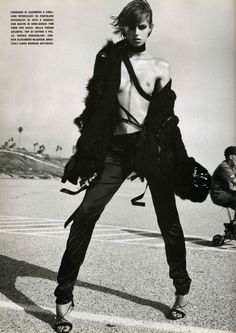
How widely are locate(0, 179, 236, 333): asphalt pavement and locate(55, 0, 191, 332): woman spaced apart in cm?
20

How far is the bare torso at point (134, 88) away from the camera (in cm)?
337

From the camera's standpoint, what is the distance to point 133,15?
349 centimetres

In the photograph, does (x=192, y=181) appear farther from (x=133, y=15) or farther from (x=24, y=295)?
(x=24, y=295)

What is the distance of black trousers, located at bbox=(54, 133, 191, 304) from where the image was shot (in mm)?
3238

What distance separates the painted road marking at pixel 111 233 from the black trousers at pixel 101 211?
179 centimetres

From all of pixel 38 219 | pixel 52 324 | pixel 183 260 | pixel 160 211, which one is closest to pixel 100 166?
pixel 160 211

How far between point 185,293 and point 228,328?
1.22 feet

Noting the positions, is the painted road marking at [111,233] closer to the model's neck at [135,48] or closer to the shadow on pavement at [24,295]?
the shadow on pavement at [24,295]

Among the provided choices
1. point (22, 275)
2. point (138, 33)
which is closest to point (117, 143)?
point (138, 33)

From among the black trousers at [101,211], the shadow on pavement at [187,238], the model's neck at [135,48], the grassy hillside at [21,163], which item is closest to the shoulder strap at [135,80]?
the model's neck at [135,48]

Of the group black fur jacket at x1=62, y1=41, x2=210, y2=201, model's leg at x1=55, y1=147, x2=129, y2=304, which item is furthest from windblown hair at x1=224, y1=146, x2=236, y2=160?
model's leg at x1=55, y1=147, x2=129, y2=304

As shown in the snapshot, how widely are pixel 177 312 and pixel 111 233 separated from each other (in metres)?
2.65

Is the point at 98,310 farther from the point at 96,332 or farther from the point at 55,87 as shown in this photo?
the point at 55,87

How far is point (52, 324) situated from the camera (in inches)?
131
